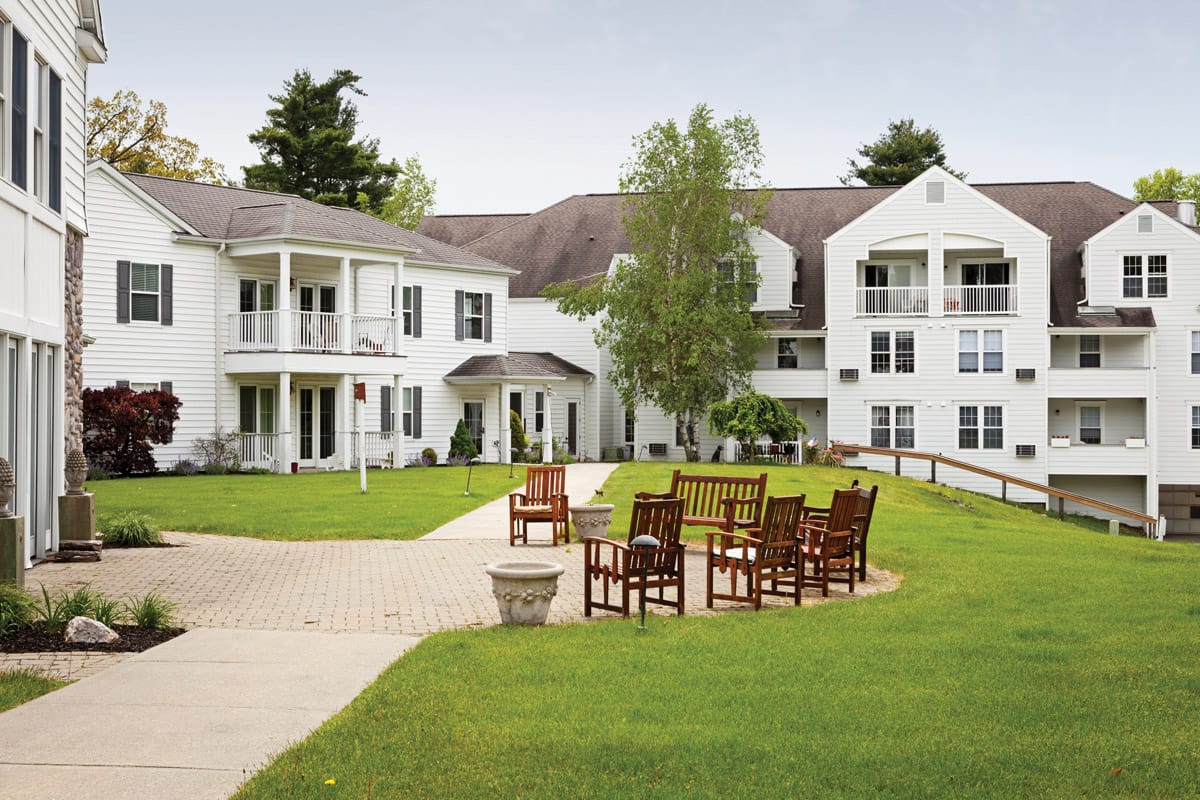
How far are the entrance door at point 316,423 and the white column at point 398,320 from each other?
7.96 feet

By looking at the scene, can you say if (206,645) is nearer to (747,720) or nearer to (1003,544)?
(747,720)

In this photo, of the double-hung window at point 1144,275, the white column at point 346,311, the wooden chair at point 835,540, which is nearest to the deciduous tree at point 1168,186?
the double-hung window at point 1144,275

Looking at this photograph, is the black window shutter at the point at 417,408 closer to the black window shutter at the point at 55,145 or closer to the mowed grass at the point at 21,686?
the black window shutter at the point at 55,145

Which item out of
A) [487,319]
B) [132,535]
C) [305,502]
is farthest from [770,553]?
[487,319]

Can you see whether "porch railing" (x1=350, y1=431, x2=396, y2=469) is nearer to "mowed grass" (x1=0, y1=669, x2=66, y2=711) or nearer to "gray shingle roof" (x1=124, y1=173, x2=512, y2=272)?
"gray shingle roof" (x1=124, y1=173, x2=512, y2=272)

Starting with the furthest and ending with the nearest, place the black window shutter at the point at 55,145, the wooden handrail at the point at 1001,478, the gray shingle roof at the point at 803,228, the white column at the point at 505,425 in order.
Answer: the gray shingle roof at the point at 803,228 < the white column at the point at 505,425 < the wooden handrail at the point at 1001,478 < the black window shutter at the point at 55,145

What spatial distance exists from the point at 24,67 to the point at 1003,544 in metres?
14.1

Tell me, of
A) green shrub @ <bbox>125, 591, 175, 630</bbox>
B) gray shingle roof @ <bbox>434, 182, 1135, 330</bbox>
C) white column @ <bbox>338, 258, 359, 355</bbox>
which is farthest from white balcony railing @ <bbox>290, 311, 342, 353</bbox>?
green shrub @ <bbox>125, 591, 175, 630</bbox>

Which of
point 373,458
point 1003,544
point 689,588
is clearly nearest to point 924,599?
point 689,588

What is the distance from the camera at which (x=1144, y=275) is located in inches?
1597

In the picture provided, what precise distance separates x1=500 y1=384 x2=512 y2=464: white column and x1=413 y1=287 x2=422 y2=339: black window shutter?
3214 millimetres

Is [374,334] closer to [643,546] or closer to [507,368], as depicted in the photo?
[507,368]

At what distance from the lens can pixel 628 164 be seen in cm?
3991

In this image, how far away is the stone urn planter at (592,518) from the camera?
1694 centimetres
